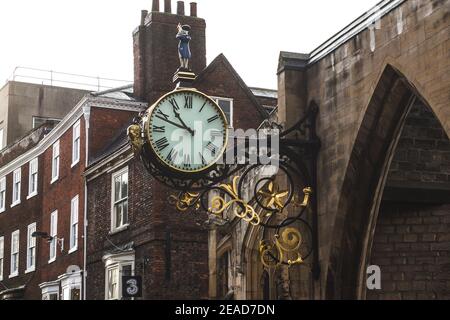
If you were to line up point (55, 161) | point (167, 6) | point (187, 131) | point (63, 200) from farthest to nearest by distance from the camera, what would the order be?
point (55, 161), point (63, 200), point (167, 6), point (187, 131)

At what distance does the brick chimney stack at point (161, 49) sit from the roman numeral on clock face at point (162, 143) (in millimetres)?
18388

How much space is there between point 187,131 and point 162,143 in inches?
13.8

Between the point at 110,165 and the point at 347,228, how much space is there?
1791 centimetres

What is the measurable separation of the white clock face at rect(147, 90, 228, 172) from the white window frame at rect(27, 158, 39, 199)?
2649 centimetres

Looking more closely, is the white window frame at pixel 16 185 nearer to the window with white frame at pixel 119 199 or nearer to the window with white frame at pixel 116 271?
the window with white frame at pixel 119 199

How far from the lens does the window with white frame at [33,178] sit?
36519 mm

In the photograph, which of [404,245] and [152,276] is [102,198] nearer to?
[152,276]

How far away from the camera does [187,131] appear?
34.8 feet

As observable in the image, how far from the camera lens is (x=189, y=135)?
10609 mm

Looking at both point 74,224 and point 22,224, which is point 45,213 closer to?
point 22,224

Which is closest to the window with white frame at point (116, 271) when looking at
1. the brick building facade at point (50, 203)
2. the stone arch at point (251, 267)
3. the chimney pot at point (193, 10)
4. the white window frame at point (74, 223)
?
the brick building facade at point (50, 203)

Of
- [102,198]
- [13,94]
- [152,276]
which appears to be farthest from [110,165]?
[13,94]

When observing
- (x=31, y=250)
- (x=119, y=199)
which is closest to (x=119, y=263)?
(x=119, y=199)

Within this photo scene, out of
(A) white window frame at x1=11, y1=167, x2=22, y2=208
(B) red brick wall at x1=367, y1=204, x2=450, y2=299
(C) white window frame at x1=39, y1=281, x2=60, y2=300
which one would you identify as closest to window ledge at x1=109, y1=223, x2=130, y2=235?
(C) white window frame at x1=39, y1=281, x2=60, y2=300
